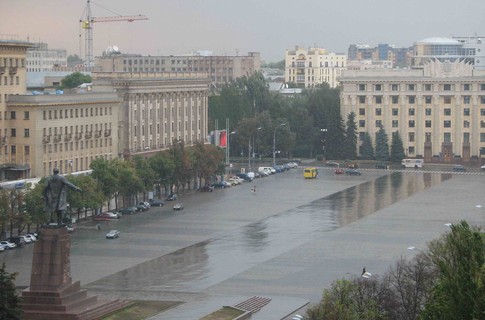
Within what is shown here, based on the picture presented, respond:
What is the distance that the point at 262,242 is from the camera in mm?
61000

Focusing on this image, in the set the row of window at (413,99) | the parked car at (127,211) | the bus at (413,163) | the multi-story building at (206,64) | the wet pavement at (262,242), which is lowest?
the wet pavement at (262,242)

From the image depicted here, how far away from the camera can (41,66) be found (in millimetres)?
188750

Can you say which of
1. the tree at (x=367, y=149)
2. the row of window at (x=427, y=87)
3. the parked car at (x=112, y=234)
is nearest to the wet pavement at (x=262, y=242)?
the parked car at (x=112, y=234)

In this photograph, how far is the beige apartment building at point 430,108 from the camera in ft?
355

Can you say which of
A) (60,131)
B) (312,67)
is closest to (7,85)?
(60,131)

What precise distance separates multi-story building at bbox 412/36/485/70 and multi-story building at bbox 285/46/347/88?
38168 millimetres

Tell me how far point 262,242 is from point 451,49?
275ft

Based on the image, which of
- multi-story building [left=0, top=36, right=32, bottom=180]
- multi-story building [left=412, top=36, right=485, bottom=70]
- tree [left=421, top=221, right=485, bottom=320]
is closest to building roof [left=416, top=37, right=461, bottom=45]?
multi-story building [left=412, top=36, right=485, bottom=70]

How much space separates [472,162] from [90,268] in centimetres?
5851

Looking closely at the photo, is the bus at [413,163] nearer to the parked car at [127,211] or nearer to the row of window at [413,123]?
the row of window at [413,123]

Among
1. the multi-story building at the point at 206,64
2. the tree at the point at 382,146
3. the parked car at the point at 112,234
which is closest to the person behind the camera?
the parked car at the point at 112,234

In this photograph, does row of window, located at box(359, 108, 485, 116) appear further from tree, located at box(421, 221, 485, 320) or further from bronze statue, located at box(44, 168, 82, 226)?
tree, located at box(421, 221, 485, 320)

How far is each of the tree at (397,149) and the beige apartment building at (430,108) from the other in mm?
2065

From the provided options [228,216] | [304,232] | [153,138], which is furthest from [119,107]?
[304,232]
